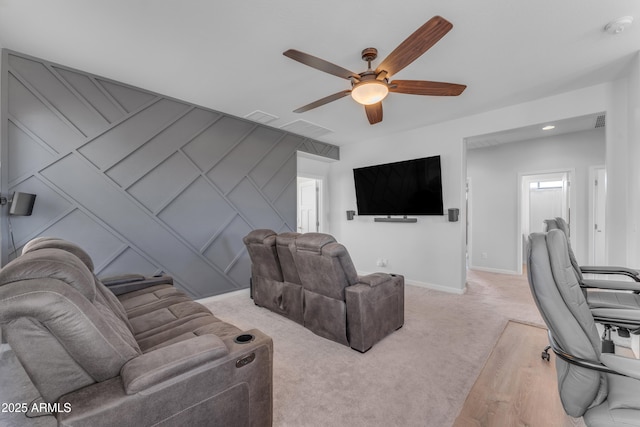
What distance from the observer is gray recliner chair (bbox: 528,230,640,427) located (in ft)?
3.29

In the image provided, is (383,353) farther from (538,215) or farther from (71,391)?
(538,215)

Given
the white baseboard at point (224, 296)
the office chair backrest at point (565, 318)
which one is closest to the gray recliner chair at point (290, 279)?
the white baseboard at point (224, 296)

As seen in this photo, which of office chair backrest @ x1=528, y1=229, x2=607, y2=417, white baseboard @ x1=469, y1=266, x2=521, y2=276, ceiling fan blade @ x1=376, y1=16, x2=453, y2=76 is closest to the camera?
office chair backrest @ x1=528, y1=229, x2=607, y2=417

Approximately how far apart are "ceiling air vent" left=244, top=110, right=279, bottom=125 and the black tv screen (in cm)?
203

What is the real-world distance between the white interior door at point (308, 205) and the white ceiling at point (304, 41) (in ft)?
9.36

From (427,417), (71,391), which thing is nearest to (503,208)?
(427,417)

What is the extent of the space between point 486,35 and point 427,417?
298cm

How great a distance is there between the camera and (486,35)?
2.28 metres

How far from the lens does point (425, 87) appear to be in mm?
2445

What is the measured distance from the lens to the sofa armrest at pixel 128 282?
2.44m

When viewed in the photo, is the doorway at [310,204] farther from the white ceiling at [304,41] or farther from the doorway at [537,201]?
the doorway at [537,201]

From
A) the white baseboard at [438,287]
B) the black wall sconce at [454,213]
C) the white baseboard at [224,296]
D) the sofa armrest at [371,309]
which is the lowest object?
the white baseboard at [438,287]

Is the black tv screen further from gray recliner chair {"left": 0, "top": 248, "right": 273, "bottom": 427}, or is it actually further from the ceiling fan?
gray recliner chair {"left": 0, "top": 248, "right": 273, "bottom": 427}

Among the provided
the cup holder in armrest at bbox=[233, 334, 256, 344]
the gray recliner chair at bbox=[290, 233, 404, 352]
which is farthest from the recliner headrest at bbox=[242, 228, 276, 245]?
the cup holder in armrest at bbox=[233, 334, 256, 344]
